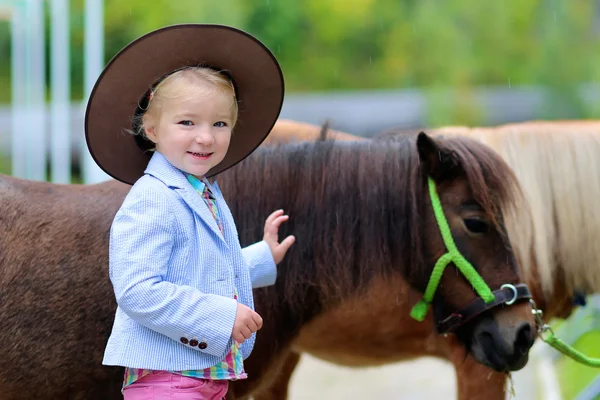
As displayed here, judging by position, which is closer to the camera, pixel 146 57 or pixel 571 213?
pixel 146 57

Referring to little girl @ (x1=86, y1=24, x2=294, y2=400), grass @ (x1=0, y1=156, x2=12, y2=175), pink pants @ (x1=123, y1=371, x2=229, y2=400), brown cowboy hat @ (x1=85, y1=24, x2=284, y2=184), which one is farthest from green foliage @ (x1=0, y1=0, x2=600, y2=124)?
pink pants @ (x1=123, y1=371, x2=229, y2=400)

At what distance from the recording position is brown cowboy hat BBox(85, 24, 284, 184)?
2432 millimetres

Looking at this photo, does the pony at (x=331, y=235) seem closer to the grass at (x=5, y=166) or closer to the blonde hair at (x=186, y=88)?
the blonde hair at (x=186, y=88)

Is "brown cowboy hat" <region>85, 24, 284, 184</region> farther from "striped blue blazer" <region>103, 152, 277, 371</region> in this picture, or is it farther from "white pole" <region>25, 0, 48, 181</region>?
"white pole" <region>25, 0, 48, 181</region>

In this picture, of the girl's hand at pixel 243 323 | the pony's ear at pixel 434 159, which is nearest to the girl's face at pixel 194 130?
the girl's hand at pixel 243 323

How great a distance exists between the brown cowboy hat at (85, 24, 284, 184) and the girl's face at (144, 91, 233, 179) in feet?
0.57

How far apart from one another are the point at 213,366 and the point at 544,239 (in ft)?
7.78

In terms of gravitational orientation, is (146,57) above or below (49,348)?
above

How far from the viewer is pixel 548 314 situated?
4.31 m

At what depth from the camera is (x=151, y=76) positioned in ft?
8.13

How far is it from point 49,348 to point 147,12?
16430mm

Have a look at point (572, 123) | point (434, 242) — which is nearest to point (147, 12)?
point (572, 123)

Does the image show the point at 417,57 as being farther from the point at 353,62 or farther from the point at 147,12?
the point at 147,12

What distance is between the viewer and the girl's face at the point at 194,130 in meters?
2.31
